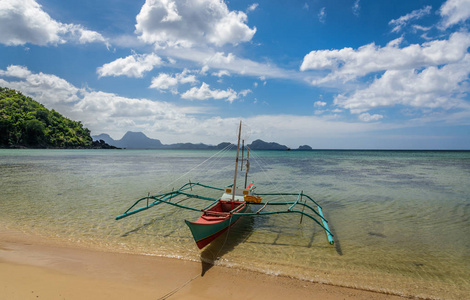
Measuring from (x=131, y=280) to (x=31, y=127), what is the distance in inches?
5004

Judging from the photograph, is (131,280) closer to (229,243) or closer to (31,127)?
(229,243)

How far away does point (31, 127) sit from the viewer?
100m

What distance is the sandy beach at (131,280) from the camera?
220 inches

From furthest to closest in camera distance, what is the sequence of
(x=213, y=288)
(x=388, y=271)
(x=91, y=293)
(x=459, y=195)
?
1. (x=459, y=195)
2. (x=388, y=271)
3. (x=213, y=288)
4. (x=91, y=293)

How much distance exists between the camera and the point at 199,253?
7922mm

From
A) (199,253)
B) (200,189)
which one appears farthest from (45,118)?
(199,253)

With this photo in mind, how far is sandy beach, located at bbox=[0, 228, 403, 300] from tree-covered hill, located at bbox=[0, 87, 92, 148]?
118m

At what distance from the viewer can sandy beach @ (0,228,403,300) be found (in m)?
5.60

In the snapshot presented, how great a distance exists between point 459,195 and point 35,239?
26.3m

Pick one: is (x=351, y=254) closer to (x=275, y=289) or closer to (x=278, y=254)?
(x=278, y=254)

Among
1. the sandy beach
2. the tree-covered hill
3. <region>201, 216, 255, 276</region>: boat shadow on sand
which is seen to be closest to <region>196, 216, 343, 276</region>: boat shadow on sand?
<region>201, 216, 255, 276</region>: boat shadow on sand

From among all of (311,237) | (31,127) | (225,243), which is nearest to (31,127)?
(31,127)

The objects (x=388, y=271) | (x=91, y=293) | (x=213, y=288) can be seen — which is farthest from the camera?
(x=388, y=271)

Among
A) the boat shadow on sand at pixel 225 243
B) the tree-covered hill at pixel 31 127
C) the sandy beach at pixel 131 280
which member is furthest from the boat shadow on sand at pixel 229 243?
the tree-covered hill at pixel 31 127
